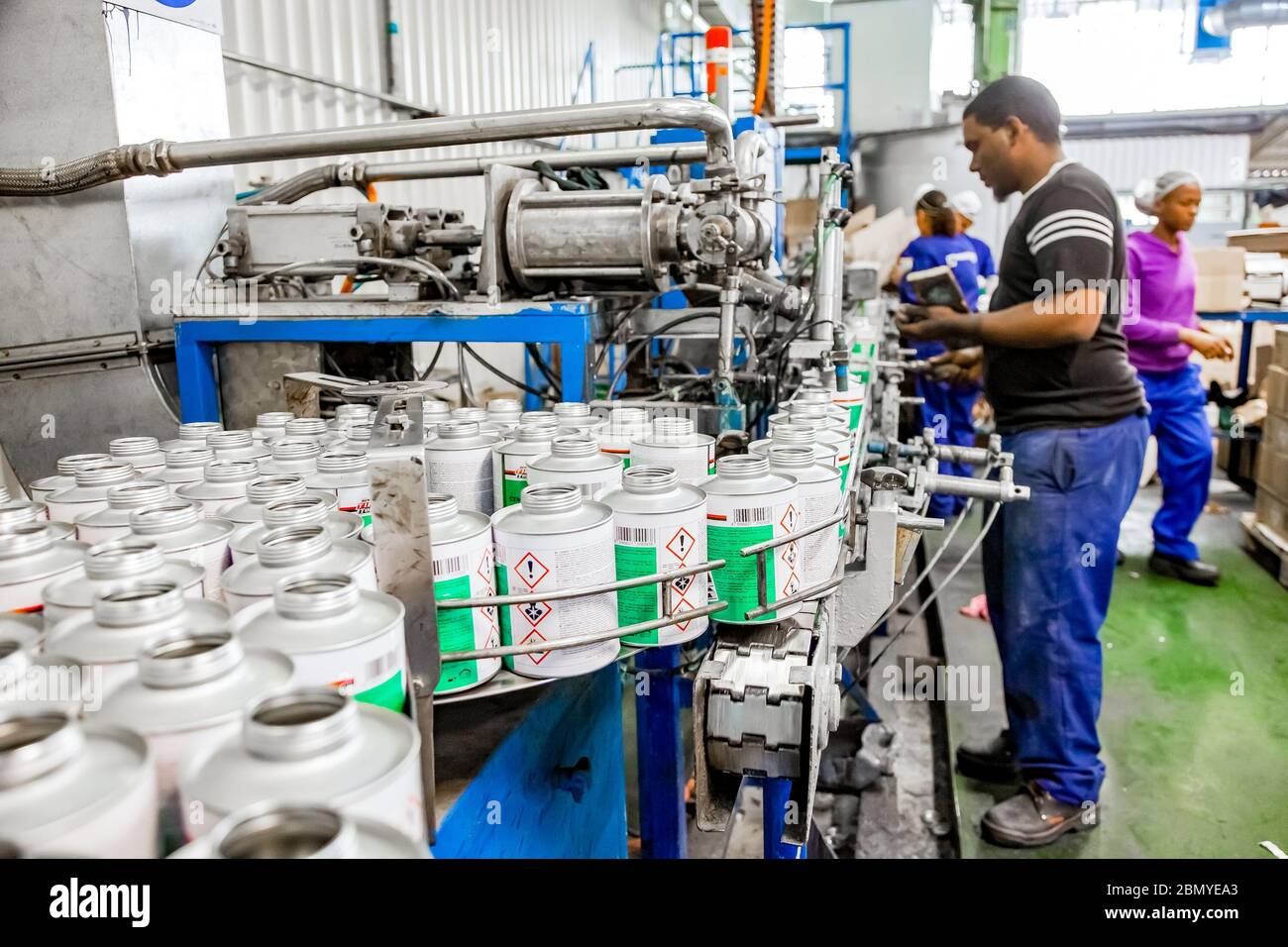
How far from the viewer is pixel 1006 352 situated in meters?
2.39

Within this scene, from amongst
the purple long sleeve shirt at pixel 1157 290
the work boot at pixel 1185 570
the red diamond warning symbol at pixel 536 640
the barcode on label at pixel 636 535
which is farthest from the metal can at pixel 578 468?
the work boot at pixel 1185 570

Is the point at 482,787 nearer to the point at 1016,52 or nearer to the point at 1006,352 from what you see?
the point at 1006,352

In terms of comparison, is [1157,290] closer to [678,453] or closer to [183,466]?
[678,453]

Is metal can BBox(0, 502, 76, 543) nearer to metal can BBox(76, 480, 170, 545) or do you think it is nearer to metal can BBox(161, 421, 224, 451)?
metal can BBox(76, 480, 170, 545)

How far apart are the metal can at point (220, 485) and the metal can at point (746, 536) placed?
0.65 meters

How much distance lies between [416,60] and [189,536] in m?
5.08

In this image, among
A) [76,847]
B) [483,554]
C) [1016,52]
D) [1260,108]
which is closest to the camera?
[76,847]

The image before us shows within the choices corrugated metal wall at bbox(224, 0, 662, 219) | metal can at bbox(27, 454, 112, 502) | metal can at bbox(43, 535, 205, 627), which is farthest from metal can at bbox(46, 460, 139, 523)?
corrugated metal wall at bbox(224, 0, 662, 219)

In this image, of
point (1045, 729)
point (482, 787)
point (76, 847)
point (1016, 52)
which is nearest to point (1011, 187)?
point (1045, 729)

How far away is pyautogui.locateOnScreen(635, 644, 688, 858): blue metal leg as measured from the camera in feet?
5.83

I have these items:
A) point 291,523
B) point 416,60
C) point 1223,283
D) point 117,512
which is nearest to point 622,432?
point 291,523
